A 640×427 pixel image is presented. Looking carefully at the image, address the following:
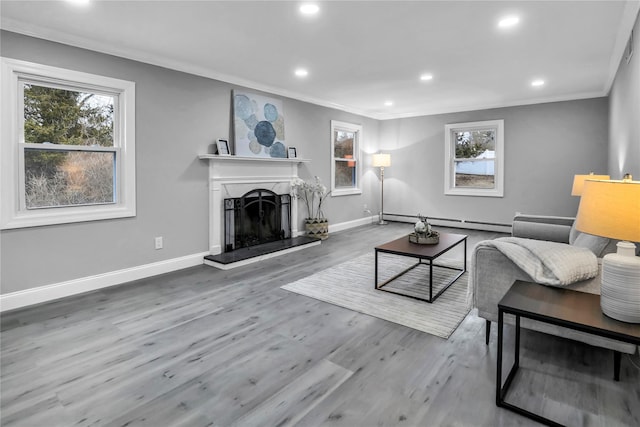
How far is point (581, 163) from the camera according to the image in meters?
5.90

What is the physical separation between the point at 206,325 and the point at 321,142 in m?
4.40

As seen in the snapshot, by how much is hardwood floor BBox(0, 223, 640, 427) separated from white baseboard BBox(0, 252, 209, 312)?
0.13 metres

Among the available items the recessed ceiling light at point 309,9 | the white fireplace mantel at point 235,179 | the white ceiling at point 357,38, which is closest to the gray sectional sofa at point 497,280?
the white ceiling at point 357,38

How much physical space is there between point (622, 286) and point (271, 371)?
6.07 ft

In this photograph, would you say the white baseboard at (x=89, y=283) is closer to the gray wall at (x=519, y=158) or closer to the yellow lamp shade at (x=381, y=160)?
the yellow lamp shade at (x=381, y=160)

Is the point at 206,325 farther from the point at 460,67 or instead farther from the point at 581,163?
the point at 581,163

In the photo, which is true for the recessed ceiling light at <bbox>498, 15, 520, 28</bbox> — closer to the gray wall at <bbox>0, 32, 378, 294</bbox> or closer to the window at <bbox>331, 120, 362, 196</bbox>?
the gray wall at <bbox>0, 32, 378, 294</bbox>

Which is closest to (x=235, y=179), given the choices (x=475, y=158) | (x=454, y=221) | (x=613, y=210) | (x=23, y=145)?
(x=23, y=145)

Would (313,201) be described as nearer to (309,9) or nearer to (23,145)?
(309,9)

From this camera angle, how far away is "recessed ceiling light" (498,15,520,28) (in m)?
2.96

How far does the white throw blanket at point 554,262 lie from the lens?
198cm

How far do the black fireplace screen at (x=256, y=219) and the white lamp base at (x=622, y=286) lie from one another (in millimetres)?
4103

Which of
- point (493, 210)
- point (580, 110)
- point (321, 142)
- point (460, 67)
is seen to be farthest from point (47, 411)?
point (580, 110)

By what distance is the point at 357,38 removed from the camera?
339 cm
